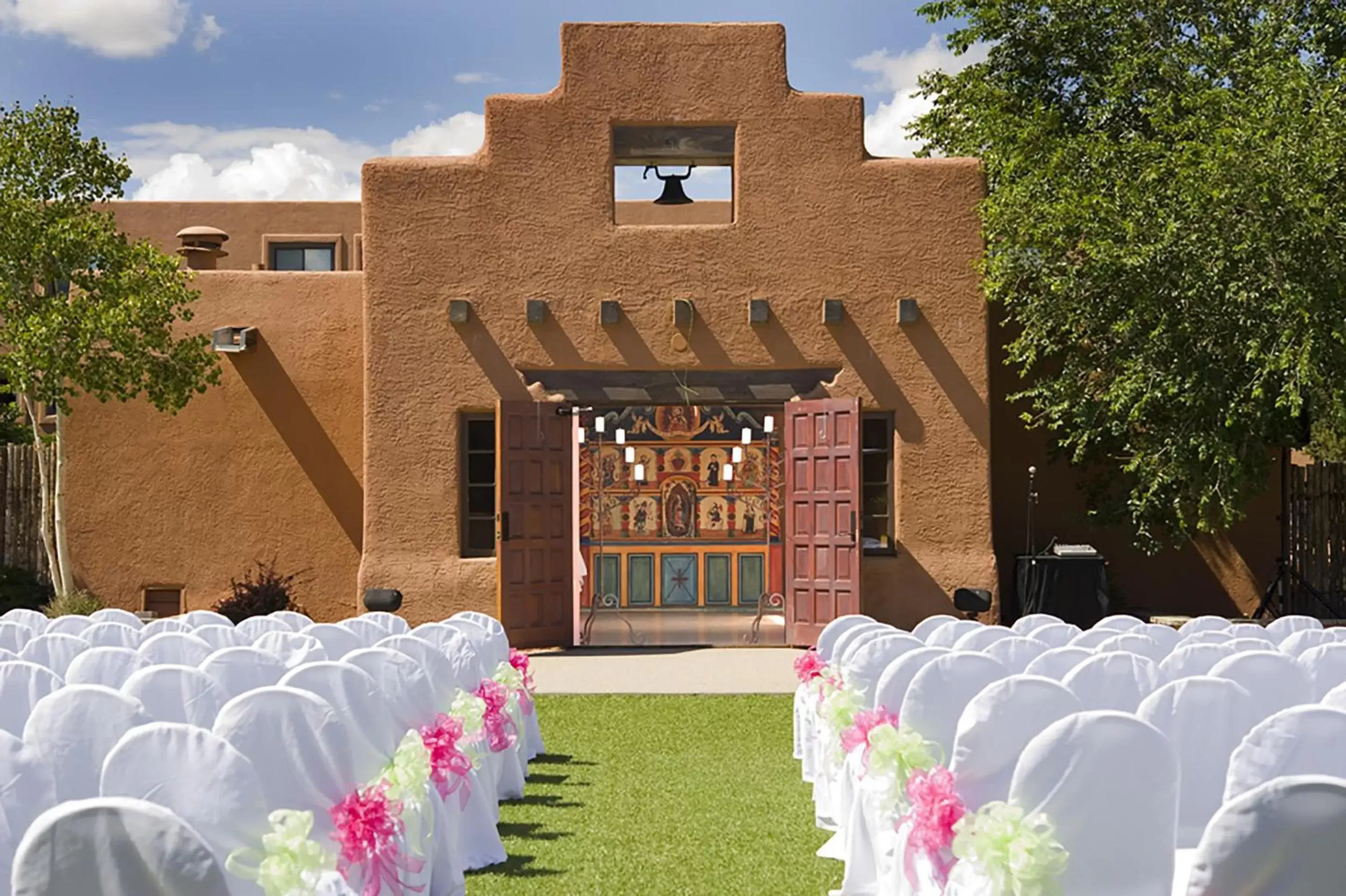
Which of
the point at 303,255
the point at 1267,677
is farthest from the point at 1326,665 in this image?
the point at 303,255

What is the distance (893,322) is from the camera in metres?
15.7

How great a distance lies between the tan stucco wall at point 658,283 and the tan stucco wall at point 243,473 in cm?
111

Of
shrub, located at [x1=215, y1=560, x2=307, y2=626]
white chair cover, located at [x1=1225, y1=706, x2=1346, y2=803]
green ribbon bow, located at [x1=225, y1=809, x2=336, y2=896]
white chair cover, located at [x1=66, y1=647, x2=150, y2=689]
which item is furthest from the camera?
shrub, located at [x1=215, y1=560, x2=307, y2=626]

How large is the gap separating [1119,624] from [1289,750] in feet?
16.1

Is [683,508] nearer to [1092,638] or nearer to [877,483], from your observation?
[877,483]

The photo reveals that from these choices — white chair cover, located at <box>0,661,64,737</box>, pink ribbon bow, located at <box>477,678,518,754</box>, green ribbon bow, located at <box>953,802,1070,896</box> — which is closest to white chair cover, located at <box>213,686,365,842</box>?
white chair cover, located at <box>0,661,64,737</box>

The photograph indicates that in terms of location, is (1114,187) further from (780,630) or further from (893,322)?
(780,630)

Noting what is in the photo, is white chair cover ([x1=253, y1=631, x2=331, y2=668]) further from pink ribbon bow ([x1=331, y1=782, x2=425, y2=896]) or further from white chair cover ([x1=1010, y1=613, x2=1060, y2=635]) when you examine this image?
white chair cover ([x1=1010, y1=613, x2=1060, y2=635])

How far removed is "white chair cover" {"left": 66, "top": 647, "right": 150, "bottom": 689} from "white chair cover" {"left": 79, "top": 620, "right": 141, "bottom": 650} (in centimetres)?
142

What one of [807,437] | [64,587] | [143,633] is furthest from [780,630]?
[143,633]

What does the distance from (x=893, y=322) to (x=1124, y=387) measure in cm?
226

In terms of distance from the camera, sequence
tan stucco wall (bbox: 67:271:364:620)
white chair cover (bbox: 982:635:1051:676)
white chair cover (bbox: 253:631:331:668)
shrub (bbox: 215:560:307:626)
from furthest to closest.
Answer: tan stucco wall (bbox: 67:271:364:620), shrub (bbox: 215:560:307:626), white chair cover (bbox: 253:631:331:668), white chair cover (bbox: 982:635:1051:676)

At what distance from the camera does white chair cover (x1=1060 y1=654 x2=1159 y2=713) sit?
18.7 ft

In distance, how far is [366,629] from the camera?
8797mm
